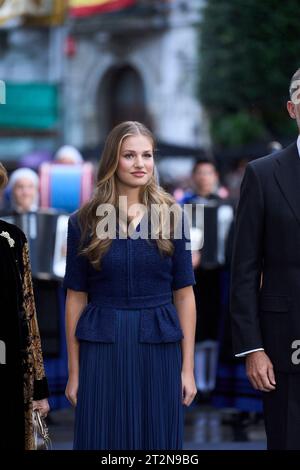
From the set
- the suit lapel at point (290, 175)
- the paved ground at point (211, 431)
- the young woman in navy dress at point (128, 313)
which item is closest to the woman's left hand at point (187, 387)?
the young woman in navy dress at point (128, 313)

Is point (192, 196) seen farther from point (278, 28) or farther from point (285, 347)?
point (278, 28)

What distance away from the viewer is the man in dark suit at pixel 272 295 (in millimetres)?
4551

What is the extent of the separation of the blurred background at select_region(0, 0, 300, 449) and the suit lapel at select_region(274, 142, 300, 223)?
302 centimetres

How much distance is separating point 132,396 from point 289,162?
3.57ft

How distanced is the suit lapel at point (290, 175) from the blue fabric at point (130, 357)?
1.80 ft

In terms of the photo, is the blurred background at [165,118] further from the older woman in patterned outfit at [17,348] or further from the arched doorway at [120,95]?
the older woman in patterned outfit at [17,348]

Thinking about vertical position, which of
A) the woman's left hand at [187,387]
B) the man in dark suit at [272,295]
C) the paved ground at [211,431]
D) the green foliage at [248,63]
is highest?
the green foliage at [248,63]

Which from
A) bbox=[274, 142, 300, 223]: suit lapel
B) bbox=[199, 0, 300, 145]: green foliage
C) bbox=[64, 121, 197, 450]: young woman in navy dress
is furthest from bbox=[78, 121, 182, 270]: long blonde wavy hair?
bbox=[199, 0, 300, 145]: green foliage

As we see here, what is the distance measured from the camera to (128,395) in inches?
183

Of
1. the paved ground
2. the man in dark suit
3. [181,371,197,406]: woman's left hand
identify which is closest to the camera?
the man in dark suit

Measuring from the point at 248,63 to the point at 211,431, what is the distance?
18562 mm

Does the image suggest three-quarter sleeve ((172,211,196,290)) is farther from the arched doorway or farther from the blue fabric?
the arched doorway

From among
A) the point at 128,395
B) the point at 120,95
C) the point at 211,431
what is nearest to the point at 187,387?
the point at 128,395

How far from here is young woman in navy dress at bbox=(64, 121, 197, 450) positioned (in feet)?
15.3
